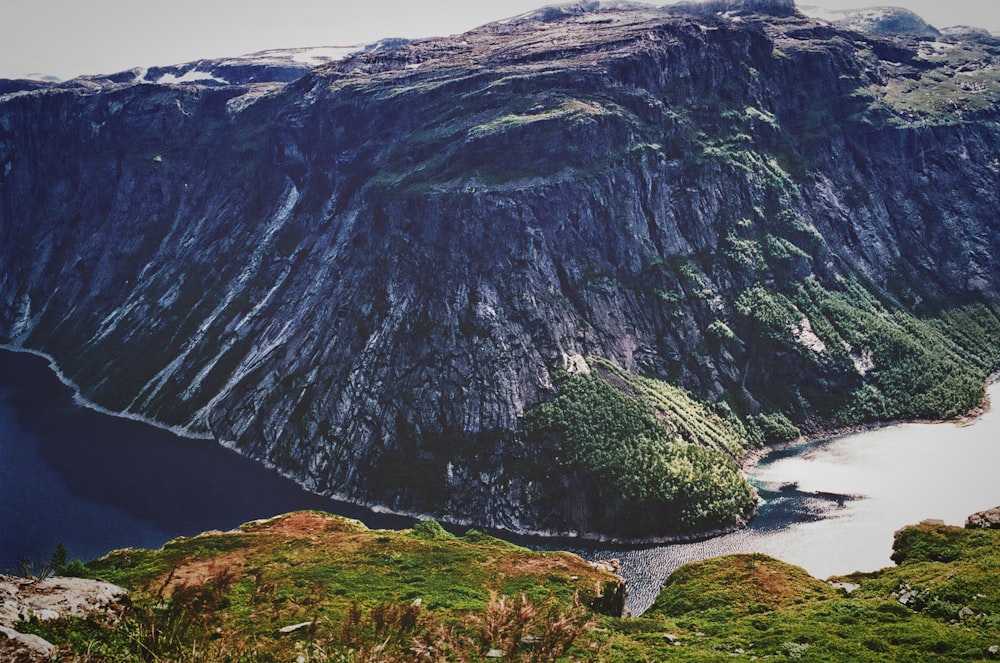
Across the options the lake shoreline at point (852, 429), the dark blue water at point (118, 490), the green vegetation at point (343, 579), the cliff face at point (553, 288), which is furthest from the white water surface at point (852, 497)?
the dark blue water at point (118, 490)

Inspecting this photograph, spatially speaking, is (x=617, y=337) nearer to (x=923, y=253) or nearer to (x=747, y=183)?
(x=747, y=183)

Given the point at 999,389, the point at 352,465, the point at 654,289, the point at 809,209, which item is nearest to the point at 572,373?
the point at 654,289

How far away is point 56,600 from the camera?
1337 inches

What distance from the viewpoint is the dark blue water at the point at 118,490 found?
117 m

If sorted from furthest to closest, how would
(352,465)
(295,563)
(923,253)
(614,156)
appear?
(923,253), (614,156), (352,465), (295,563)

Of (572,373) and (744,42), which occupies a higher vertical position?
(744,42)

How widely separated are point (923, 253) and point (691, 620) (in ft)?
611

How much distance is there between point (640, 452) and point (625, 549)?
20.4m

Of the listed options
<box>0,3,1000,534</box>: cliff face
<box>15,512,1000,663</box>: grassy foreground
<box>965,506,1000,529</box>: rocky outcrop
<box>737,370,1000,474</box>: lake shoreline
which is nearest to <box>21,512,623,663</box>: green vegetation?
<box>15,512,1000,663</box>: grassy foreground

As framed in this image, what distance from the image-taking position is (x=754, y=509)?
116250 millimetres

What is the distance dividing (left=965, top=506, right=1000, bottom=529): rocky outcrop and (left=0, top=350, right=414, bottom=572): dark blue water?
8739 centimetres

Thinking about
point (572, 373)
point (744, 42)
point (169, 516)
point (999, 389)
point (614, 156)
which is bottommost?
point (169, 516)

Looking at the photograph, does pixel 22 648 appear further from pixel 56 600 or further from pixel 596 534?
pixel 596 534

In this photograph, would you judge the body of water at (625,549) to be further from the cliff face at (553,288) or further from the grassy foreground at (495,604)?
the grassy foreground at (495,604)
